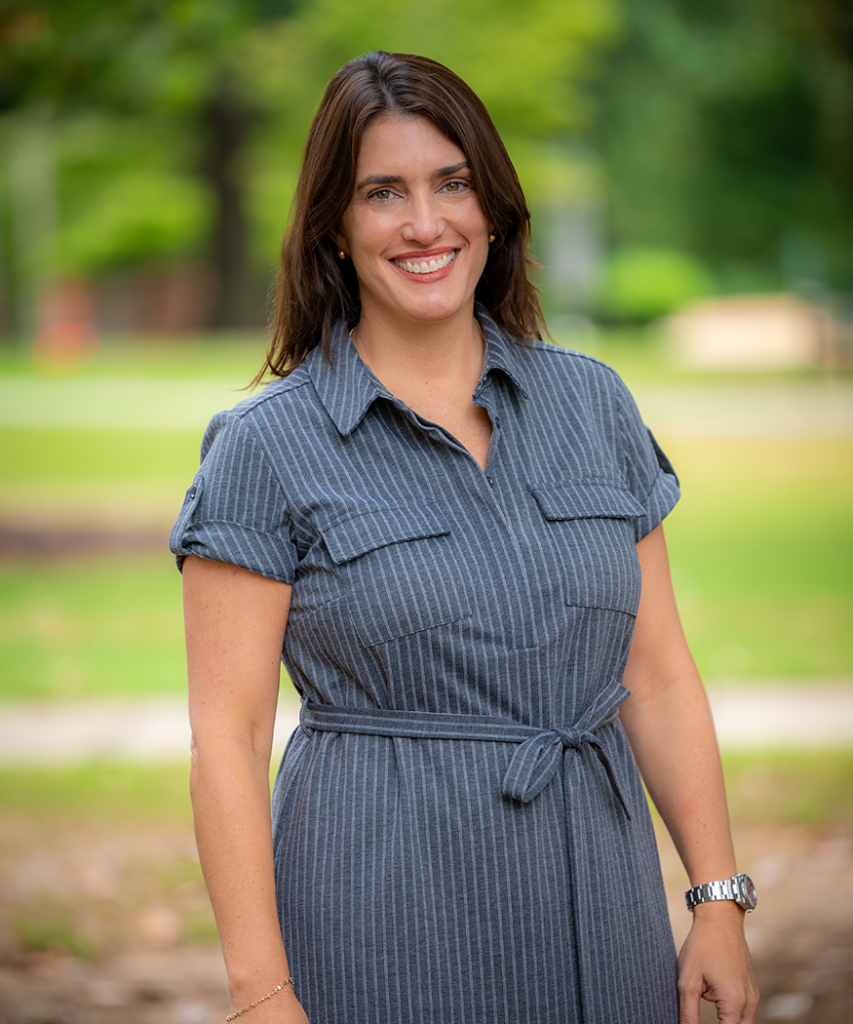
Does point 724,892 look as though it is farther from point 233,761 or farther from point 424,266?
point 424,266

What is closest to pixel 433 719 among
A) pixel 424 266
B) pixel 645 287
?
pixel 424 266

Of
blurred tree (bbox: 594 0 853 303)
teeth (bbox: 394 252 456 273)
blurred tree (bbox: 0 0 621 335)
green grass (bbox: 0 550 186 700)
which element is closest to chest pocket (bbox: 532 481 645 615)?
teeth (bbox: 394 252 456 273)

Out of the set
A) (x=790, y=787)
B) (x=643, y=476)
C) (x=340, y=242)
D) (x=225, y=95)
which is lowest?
(x=643, y=476)

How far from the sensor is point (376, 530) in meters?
2.04

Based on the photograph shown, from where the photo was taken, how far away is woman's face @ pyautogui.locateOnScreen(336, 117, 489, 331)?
2156mm

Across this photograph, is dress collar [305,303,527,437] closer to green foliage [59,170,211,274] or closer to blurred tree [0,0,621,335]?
blurred tree [0,0,621,335]

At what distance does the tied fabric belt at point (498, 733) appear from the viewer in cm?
203

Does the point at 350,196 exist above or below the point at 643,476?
above

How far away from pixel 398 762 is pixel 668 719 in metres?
0.52

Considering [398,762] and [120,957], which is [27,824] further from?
[398,762]

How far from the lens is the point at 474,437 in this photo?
220cm

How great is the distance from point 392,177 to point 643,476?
2.11 ft

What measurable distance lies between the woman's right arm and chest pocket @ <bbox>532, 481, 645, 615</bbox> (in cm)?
44

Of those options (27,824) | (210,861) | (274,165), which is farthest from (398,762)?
(274,165)
